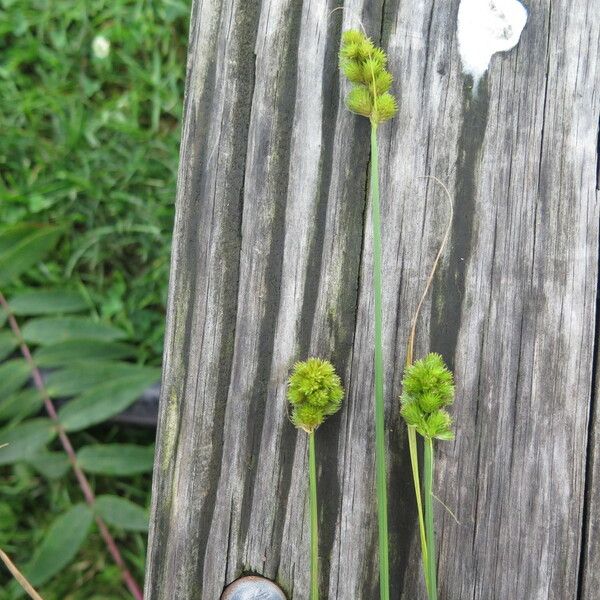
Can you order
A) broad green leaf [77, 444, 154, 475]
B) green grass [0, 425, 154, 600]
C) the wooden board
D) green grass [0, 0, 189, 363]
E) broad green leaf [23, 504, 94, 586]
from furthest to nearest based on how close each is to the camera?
green grass [0, 0, 189, 363], green grass [0, 425, 154, 600], broad green leaf [77, 444, 154, 475], broad green leaf [23, 504, 94, 586], the wooden board

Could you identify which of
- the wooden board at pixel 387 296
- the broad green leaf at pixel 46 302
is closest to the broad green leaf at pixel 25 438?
the broad green leaf at pixel 46 302

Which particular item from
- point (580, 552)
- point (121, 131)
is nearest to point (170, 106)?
point (121, 131)

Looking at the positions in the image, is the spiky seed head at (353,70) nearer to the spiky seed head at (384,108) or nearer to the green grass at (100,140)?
the spiky seed head at (384,108)

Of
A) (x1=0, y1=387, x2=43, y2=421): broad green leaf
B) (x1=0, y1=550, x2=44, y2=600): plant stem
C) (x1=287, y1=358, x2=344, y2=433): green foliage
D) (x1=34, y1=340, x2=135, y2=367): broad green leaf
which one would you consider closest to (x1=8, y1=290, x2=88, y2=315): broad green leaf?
(x1=34, y1=340, x2=135, y2=367): broad green leaf

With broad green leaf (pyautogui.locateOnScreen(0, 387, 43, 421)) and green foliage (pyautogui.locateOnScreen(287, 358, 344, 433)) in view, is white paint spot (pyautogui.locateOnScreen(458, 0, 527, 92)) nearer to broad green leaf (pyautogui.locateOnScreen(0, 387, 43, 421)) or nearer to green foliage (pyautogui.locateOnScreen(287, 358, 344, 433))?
green foliage (pyautogui.locateOnScreen(287, 358, 344, 433))

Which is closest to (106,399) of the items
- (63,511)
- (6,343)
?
(6,343)
